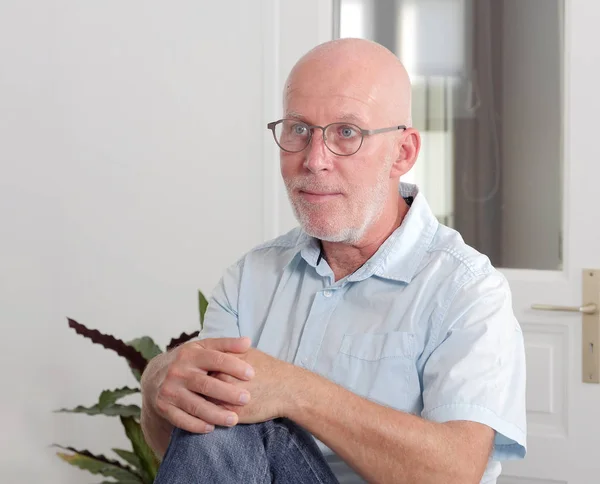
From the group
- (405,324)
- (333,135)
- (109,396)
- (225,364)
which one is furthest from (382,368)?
(109,396)

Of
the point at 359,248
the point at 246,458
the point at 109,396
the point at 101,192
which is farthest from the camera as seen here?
the point at 101,192

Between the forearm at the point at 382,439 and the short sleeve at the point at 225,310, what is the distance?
0.39m

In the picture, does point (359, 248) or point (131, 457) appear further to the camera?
point (131, 457)

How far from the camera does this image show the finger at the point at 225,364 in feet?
4.20

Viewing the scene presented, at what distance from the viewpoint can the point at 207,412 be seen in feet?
4.16

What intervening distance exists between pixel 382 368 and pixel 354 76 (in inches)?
20.1

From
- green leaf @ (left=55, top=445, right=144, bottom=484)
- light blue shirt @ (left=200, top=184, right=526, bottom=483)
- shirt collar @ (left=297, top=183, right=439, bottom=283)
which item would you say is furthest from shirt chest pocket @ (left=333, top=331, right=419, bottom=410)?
green leaf @ (left=55, top=445, right=144, bottom=484)

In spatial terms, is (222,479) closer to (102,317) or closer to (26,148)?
(102,317)

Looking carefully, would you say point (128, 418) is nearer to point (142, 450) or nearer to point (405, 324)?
point (142, 450)

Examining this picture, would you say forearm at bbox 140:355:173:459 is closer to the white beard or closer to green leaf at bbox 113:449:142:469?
the white beard

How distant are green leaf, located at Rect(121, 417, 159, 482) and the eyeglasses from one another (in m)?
1.13

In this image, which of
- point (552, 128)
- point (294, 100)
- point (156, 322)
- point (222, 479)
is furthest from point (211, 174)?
point (222, 479)

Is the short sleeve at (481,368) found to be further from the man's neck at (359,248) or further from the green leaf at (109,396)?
the green leaf at (109,396)

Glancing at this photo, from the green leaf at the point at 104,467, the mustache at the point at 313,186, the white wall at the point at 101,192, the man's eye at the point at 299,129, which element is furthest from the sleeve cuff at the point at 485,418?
the white wall at the point at 101,192
